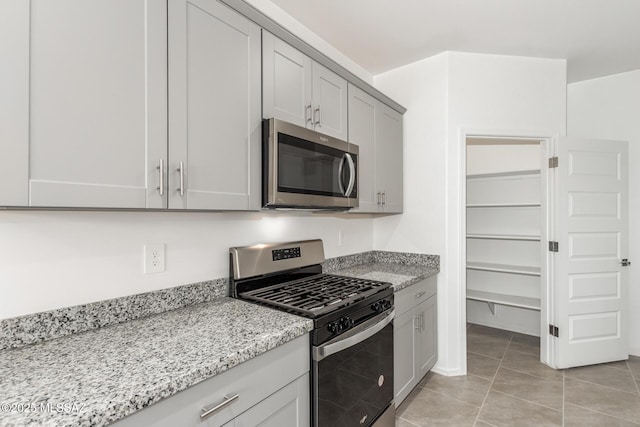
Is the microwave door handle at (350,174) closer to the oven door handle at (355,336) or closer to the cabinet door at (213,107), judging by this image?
the cabinet door at (213,107)

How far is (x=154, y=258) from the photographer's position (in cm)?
148

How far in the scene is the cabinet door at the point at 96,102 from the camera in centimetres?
93

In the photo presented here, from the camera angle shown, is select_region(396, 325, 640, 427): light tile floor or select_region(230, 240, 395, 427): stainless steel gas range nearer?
select_region(230, 240, 395, 427): stainless steel gas range

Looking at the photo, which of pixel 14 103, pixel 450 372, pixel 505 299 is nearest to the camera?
pixel 14 103

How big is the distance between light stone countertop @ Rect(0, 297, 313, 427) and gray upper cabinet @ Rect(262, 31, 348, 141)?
1009mm

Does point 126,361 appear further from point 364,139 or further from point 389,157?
point 389,157

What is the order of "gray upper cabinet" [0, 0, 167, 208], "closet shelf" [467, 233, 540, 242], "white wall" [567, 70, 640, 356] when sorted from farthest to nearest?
1. "closet shelf" [467, 233, 540, 242]
2. "white wall" [567, 70, 640, 356]
3. "gray upper cabinet" [0, 0, 167, 208]

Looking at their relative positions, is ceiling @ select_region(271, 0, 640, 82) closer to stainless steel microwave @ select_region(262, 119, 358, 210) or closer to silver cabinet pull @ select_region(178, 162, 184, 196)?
stainless steel microwave @ select_region(262, 119, 358, 210)

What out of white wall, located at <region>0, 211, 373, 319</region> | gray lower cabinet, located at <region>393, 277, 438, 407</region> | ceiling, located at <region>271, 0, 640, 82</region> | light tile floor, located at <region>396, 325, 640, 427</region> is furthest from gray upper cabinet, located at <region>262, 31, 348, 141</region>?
light tile floor, located at <region>396, 325, 640, 427</region>

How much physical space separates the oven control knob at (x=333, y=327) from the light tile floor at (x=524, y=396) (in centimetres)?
109

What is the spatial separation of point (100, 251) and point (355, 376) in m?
1.29

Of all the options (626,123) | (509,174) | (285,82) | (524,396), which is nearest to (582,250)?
(509,174)

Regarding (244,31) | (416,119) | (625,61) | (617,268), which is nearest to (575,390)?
(617,268)

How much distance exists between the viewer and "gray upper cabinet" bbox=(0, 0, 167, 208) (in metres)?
0.88
